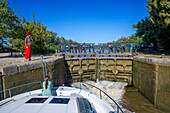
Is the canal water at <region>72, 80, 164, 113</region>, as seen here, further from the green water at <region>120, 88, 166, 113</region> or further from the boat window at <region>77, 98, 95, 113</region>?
the boat window at <region>77, 98, 95, 113</region>

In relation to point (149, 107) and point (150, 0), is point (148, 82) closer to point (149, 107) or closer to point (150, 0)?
point (149, 107)

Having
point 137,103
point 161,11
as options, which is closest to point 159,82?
point 137,103

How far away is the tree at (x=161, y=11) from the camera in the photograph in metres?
9.49

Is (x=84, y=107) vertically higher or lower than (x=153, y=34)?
lower

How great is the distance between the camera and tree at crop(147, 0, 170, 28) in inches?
374

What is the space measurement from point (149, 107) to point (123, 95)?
2.29 metres

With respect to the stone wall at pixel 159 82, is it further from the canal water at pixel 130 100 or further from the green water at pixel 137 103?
the canal water at pixel 130 100

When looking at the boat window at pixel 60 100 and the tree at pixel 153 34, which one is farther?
the tree at pixel 153 34

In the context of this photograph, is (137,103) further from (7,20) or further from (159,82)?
(7,20)

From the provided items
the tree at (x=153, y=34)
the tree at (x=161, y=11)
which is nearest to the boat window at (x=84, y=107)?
the tree at (x=161, y=11)

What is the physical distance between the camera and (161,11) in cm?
998

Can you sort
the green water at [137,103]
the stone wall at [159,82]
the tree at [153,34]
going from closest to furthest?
the stone wall at [159,82], the green water at [137,103], the tree at [153,34]

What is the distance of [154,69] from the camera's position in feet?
21.9

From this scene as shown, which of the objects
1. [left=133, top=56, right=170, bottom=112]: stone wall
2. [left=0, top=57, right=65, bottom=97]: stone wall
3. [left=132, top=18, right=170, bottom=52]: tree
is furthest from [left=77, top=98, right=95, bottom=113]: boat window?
→ [left=132, top=18, right=170, bottom=52]: tree
